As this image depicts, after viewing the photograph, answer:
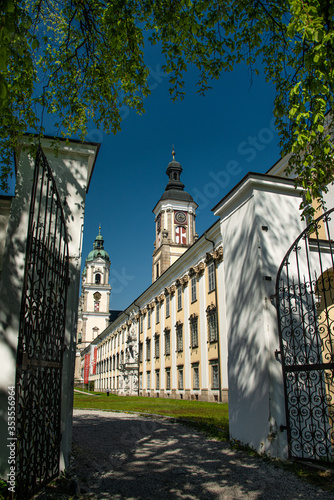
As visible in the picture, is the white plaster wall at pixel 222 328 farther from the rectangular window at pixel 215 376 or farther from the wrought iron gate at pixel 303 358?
the wrought iron gate at pixel 303 358

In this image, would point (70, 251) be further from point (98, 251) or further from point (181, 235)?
point (98, 251)

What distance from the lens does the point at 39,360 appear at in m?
4.19

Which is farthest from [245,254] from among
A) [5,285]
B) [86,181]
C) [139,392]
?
[139,392]

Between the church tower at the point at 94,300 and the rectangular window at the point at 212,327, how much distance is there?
64229mm

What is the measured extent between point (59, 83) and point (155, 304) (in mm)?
33500

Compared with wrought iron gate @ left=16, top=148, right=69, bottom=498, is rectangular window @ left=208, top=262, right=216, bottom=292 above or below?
above

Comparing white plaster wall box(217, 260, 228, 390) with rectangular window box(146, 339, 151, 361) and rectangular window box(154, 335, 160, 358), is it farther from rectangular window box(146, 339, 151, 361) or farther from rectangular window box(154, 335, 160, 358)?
rectangular window box(146, 339, 151, 361)

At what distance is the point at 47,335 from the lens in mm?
4629

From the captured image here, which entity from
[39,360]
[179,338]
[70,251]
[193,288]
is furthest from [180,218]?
[39,360]

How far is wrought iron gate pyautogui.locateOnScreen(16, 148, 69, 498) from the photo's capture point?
12.3ft

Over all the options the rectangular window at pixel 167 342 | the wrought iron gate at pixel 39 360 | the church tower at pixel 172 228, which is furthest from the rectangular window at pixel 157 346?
the wrought iron gate at pixel 39 360

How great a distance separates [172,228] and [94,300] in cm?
4041

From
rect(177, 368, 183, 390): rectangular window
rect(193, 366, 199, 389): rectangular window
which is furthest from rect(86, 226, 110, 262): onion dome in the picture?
rect(193, 366, 199, 389): rectangular window

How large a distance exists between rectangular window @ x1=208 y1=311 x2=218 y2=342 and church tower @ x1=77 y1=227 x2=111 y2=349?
64.2 metres
